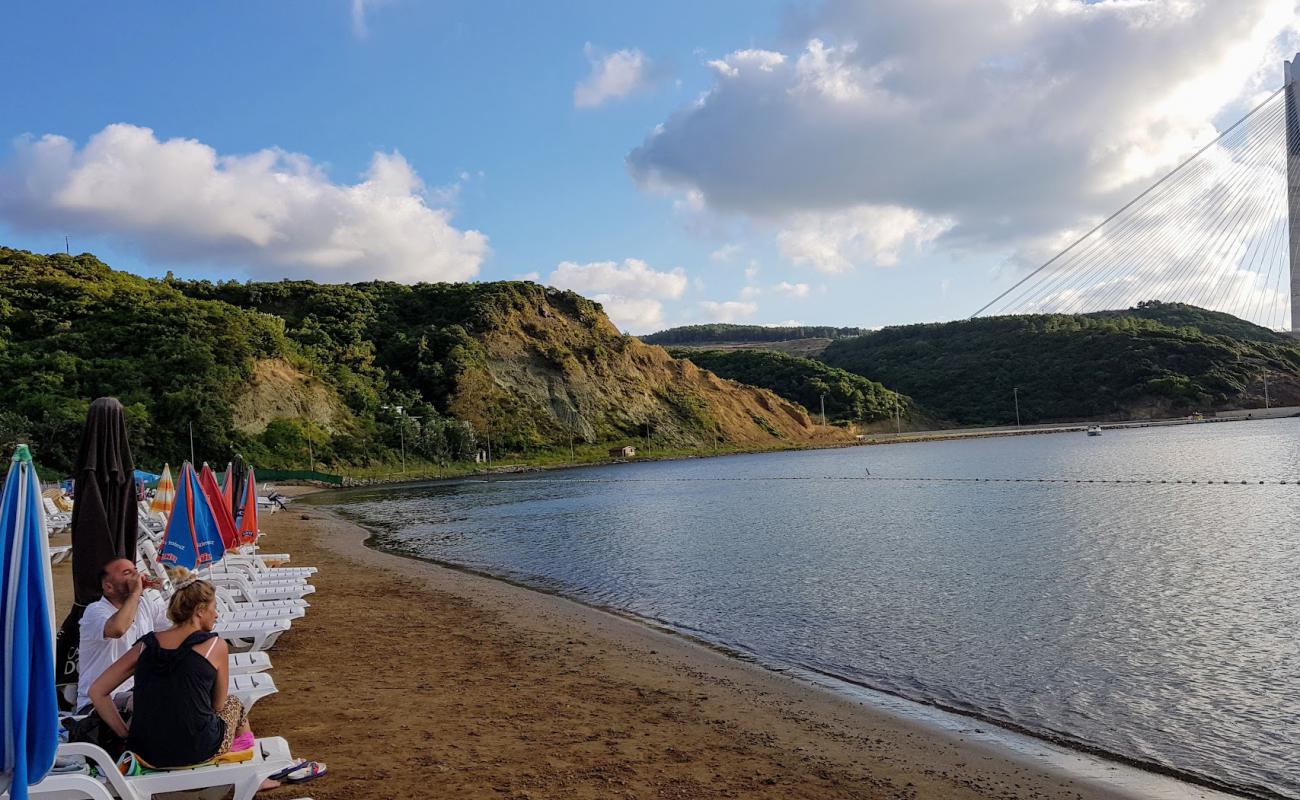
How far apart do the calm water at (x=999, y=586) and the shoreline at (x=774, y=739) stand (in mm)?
631

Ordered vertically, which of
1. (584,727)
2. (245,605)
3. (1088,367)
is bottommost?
(584,727)

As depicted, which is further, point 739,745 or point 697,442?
point 697,442

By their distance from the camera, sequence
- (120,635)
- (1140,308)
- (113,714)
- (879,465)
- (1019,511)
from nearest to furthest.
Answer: (113,714) → (120,635) → (1019,511) → (879,465) → (1140,308)

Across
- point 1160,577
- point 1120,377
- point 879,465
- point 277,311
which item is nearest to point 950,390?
point 1120,377

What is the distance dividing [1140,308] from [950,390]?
175 feet

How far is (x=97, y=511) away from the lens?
592 centimetres

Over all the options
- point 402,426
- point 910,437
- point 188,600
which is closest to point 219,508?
point 188,600

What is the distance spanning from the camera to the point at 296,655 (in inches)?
361

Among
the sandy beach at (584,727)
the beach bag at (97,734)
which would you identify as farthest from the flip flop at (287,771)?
the beach bag at (97,734)

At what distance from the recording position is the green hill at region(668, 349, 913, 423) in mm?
116062

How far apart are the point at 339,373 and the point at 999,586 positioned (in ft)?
221

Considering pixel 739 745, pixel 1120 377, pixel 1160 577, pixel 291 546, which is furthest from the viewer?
pixel 1120 377

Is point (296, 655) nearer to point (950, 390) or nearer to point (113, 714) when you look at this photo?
point (113, 714)

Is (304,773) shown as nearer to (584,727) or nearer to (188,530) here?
(584,727)
